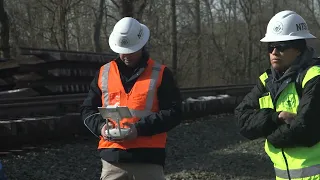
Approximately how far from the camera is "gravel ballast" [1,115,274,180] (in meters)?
7.13

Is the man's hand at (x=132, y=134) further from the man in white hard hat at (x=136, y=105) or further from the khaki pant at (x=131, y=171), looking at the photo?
the khaki pant at (x=131, y=171)

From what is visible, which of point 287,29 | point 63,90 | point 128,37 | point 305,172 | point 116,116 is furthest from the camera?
point 63,90

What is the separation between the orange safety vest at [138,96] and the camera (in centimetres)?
343

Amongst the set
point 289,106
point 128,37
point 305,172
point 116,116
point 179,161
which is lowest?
point 179,161

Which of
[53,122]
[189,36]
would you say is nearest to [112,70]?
[53,122]

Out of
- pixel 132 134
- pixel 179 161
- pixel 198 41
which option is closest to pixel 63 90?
pixel 179 161

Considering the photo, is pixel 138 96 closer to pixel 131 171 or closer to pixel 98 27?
pixel 131 171

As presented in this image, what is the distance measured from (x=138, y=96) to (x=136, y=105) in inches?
2.5

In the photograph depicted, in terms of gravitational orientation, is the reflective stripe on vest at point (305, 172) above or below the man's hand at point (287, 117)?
below

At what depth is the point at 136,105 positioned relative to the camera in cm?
343

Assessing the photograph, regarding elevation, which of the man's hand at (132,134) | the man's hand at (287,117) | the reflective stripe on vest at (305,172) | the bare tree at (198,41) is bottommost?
the bare tree at (198,41)

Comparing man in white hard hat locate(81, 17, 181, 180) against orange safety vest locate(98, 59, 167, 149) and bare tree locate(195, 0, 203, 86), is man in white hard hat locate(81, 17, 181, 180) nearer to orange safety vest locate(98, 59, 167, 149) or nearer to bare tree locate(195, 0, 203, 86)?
orange safety vest locate(98, 59, 167, 149)

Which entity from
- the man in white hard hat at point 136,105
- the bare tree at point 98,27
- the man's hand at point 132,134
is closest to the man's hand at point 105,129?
the man in white hard hat at point 136,105

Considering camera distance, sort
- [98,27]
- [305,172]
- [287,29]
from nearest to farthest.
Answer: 1. [305,172]
2. [287,29]
3. [98,27]
